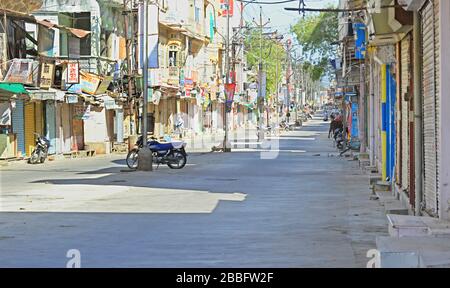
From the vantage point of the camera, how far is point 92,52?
5356 cm

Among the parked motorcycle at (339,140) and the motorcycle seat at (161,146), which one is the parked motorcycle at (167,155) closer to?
the motorcycle seat at (161,146)

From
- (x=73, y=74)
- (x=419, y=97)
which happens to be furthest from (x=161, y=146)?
(x=419, y=97)

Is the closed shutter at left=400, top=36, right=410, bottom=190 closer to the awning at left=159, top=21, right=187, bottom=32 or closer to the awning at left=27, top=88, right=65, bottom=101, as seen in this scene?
the awning at left=27, top=88, right=65, bottom=101

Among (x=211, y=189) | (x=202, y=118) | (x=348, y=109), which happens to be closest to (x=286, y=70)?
(x=202, y=118)

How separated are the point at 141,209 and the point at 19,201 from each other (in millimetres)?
3463

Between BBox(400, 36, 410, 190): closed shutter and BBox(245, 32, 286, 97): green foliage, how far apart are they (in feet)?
367

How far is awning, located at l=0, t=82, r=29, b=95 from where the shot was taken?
3706 cm

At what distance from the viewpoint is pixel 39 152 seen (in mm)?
40938

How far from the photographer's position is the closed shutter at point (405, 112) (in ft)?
62.1

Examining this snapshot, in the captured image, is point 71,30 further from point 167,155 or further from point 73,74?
point 167,155

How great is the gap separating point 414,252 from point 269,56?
131 meters

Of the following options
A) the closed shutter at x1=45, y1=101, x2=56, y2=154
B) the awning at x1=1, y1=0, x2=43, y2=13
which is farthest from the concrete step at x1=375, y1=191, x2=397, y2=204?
the closed shutter at x1=45, y1=101, x2=56, y2=154

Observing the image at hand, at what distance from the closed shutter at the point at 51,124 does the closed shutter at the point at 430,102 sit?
32.1 m

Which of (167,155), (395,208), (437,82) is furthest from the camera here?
(167,155)
